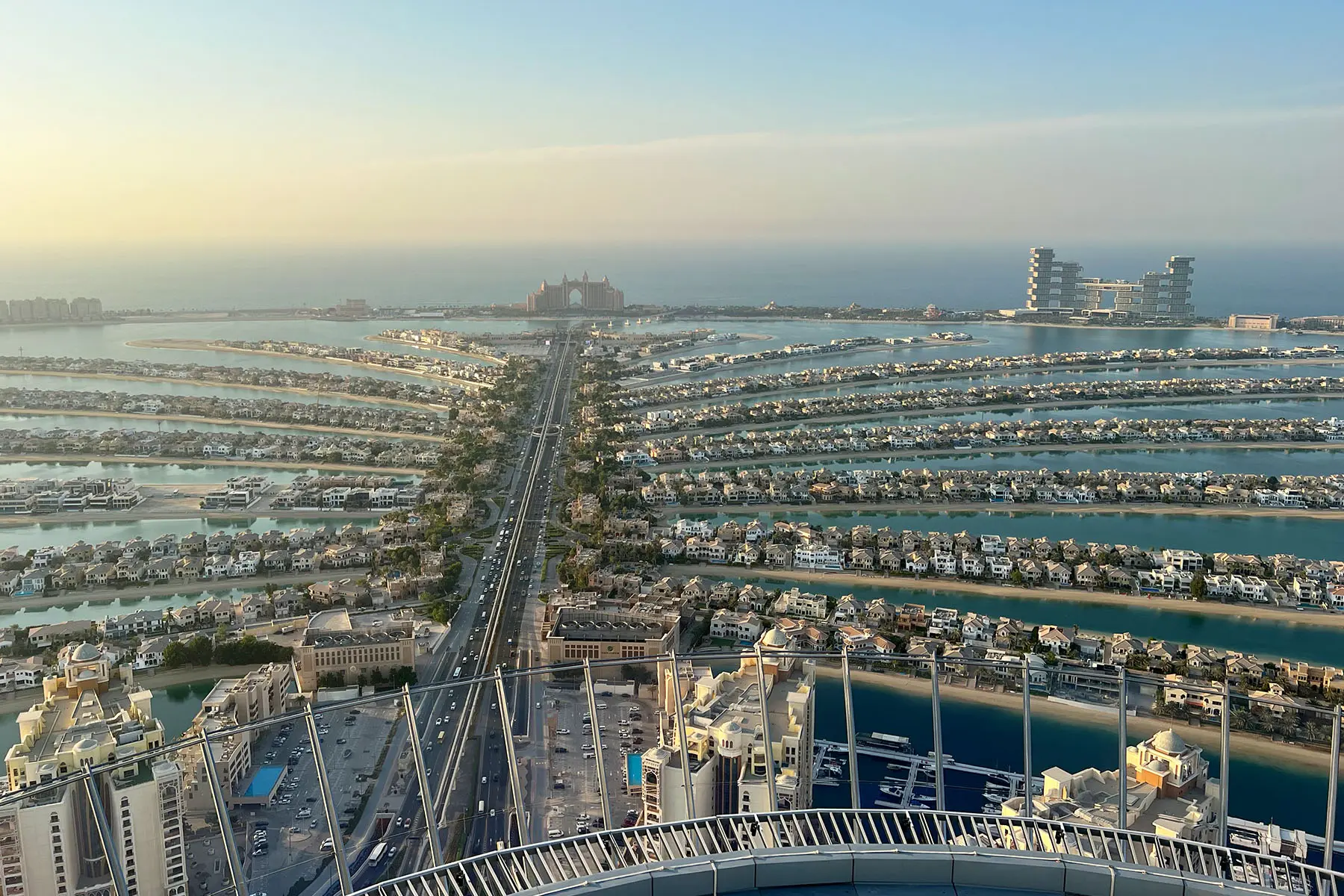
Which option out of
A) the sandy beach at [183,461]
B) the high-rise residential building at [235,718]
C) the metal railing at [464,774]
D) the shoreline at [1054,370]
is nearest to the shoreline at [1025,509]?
the metal railing at [464,774]

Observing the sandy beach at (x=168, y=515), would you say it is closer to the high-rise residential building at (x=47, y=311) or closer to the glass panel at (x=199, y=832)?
the glass panel at (x=199, y=832)

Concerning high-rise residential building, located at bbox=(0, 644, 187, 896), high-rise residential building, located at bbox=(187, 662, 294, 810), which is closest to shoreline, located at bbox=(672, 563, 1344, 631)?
high-rise residential building, located at bbox=(187, 662, 294, 810)

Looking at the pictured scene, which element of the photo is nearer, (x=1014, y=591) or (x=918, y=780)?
(x=918, y=780)

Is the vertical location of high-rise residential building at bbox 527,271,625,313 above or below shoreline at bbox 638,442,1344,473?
above

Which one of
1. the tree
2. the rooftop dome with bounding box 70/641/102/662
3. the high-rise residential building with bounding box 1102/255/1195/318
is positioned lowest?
the tree

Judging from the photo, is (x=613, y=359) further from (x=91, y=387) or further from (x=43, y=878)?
(x=43, y=878)

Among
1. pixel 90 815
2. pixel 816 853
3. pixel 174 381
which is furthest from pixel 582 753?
pixel 174 381

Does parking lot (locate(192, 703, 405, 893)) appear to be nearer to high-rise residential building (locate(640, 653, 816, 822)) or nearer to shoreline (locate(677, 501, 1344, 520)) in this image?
high-rise residential building (locate(640, 653, 816, 822))

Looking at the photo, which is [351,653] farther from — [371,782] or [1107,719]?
[1107,719]
